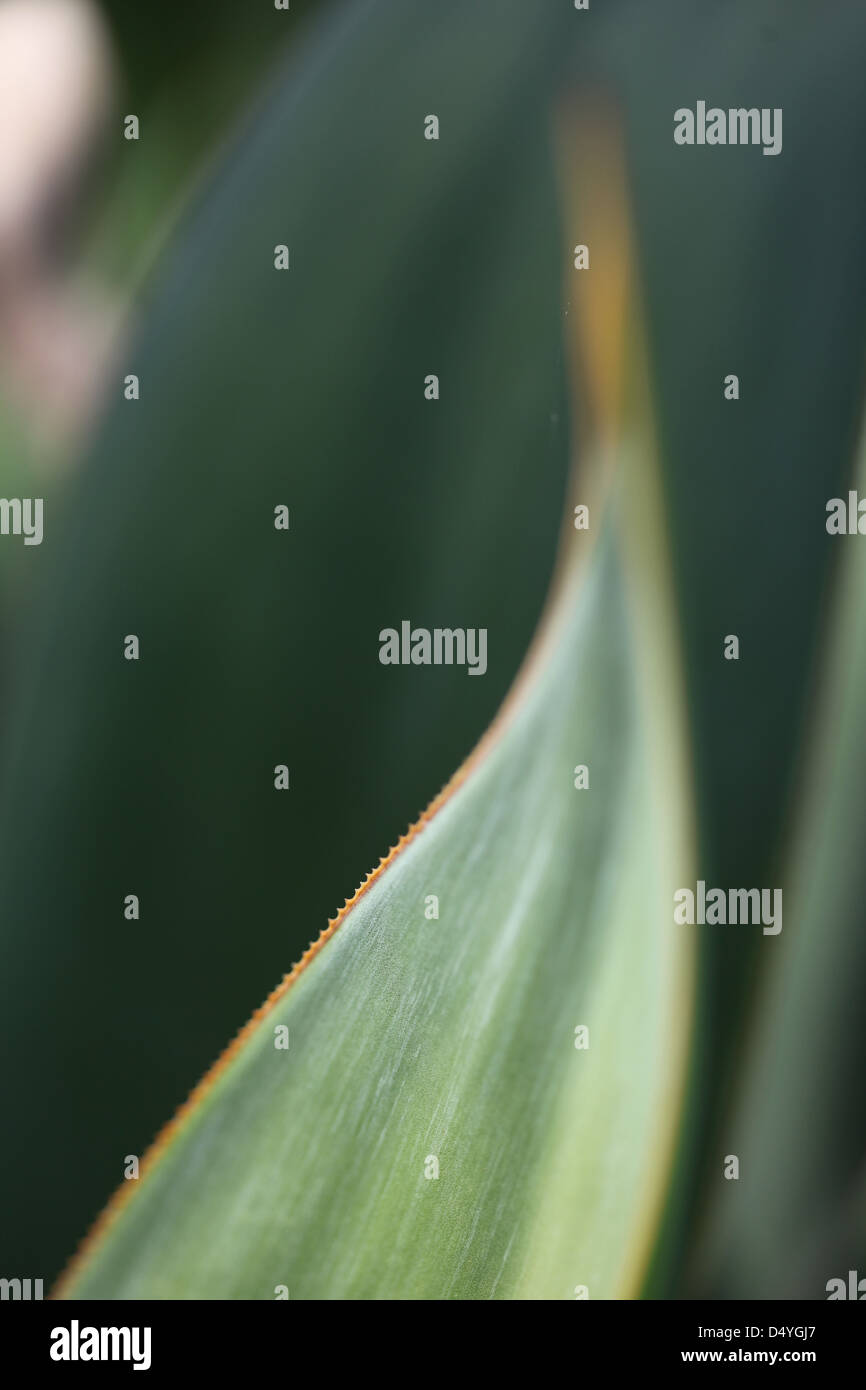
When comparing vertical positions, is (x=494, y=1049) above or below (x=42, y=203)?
below

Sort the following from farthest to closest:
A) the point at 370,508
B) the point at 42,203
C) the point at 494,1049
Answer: the point at 42,203 → the point at 370,508 → the point at 494,1049

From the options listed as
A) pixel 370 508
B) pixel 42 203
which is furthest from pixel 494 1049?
pixel 42 203

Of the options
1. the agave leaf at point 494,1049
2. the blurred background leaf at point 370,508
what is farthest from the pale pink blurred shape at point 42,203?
the agave leaf at point 494,1049

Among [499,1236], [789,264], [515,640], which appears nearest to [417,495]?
[515,640]

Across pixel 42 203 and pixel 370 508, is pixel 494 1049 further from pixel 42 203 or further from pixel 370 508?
pixel 42 203

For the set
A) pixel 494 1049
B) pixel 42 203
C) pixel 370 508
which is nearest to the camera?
pixel 494 1049

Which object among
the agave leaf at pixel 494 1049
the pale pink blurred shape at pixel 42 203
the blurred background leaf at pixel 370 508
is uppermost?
the pale pink blurred shape at pixel 42 203

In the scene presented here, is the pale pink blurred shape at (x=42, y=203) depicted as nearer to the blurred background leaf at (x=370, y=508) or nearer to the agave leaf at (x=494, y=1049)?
the blurred background leaf at (x=370, y=508)

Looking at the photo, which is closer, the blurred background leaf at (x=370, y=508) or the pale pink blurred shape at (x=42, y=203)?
the blurred background leaf at (x=370, y=508)

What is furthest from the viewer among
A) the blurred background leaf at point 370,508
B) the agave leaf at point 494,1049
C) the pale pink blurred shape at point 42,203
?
the pale pink blurred shape at point 42,203
